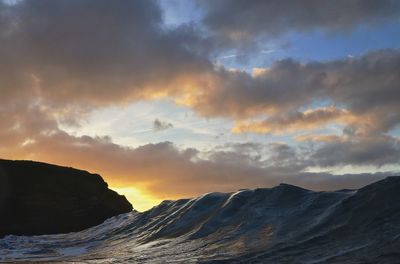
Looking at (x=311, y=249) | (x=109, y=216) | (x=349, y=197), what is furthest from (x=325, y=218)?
(x=109, y=216)

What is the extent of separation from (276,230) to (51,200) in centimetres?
3167

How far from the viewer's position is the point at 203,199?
2502 centimetres

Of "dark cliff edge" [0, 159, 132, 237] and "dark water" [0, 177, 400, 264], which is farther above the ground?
"dark cliff edge" [0, 159, 132, 237]

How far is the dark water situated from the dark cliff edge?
16594 mm

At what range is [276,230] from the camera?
15.4 meters

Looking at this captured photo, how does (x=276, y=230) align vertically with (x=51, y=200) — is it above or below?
A: below

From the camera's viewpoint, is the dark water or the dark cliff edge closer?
the dark water

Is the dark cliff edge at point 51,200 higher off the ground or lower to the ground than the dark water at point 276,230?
higher

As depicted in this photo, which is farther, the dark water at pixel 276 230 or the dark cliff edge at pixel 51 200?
the dark cliff edge at pixel 51 200

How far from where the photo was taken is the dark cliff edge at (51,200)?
126 ft

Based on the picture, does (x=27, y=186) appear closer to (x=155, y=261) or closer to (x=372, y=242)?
(x=155, y=261)

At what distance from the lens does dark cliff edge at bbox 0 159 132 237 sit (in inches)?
1517

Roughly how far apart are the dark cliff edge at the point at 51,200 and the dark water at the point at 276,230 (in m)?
16.6

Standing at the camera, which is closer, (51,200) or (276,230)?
(276,230)
